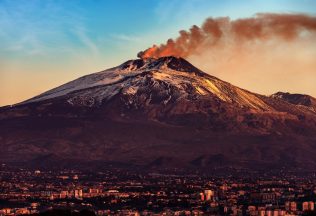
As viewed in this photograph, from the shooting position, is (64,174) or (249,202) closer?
(249,202)

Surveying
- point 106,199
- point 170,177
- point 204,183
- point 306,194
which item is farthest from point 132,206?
point 170,177

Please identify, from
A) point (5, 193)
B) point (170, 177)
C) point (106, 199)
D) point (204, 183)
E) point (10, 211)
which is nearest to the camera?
point (10, 211)

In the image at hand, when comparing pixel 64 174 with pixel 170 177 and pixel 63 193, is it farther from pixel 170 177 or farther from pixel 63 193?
pixel 63 193

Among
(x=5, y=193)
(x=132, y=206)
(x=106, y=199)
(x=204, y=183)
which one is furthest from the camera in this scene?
(x=204, y=183)

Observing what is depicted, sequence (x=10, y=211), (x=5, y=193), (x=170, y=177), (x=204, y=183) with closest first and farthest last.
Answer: (x=10, y=211)
(x=5, y=193)
(x=204, y=183)
(x=170, y=177)

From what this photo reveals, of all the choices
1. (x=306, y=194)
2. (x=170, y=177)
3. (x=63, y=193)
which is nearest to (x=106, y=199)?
(x=63, y=193)

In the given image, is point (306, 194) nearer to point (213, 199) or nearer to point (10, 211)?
point (213, 199)
